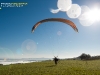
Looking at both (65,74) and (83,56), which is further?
(83,56)

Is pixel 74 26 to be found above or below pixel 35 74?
above

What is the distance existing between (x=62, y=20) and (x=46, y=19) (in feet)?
7.39

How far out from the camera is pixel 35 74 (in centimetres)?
2339

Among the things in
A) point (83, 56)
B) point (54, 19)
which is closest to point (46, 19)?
point (54, 19)

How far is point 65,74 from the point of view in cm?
2280

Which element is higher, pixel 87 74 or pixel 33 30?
pixel 33 30

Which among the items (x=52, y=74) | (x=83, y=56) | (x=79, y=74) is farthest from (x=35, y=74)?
(x=83, y=56)

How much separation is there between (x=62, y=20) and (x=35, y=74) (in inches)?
338

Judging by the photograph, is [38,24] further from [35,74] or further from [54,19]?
[35,74]

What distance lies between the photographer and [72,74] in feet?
74.4

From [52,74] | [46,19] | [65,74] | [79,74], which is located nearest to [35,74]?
[52,74]

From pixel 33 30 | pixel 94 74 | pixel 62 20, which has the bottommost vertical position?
pixel 94 74

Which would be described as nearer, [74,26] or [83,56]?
[74,26]

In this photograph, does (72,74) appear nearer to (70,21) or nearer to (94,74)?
(94,74)
